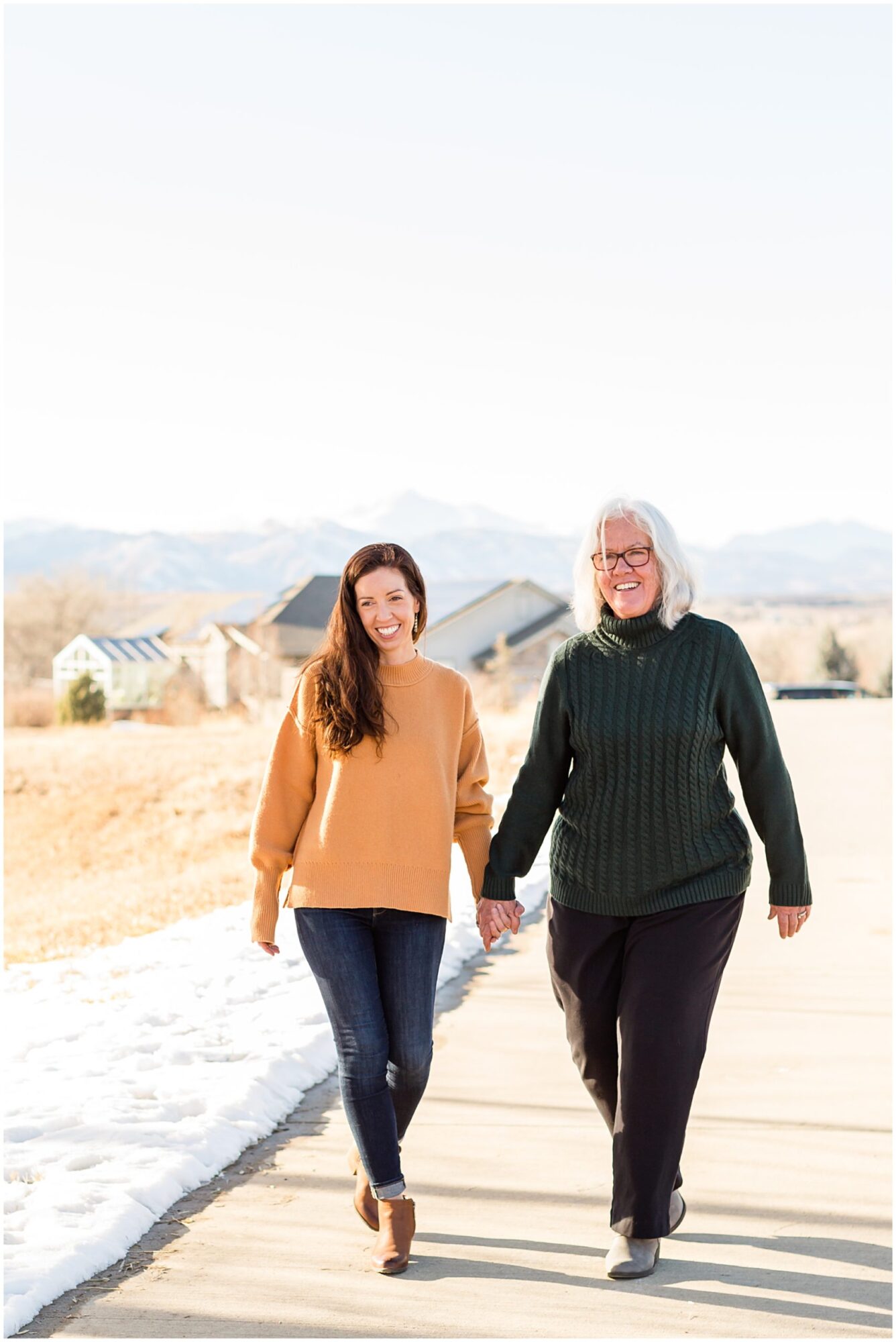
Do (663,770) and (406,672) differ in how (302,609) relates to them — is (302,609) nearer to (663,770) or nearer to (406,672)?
(406,672)

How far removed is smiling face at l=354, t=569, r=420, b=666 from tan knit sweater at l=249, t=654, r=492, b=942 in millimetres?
58

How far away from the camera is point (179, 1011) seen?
6.20m

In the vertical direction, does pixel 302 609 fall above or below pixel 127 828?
above

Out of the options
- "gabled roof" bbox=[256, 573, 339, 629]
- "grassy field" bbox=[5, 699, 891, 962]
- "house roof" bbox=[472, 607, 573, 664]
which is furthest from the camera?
"gabled roof" bbox=[256, 573, 339, 629]

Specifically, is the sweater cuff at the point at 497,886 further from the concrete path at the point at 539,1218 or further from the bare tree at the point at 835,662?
the bare tree at the point at 835,662

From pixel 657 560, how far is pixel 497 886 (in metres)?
1.03

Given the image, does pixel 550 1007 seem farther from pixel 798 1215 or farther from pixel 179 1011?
pixel 798 1215

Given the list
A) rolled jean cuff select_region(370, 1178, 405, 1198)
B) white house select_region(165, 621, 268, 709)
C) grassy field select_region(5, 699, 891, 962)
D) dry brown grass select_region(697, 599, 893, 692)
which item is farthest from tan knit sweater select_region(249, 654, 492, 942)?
dry brown grass select_region(697, 599, 893, 692)

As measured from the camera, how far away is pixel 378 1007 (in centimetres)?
367

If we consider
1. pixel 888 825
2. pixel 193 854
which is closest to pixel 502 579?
pixel 193 854

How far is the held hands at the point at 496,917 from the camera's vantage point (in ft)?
13.0

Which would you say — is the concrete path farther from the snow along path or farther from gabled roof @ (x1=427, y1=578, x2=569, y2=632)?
gabled roof @ (x1=427, y1=578, x2=569, y2=632)

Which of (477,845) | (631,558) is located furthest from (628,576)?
(477,845)

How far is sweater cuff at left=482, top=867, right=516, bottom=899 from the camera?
13.0 ft
